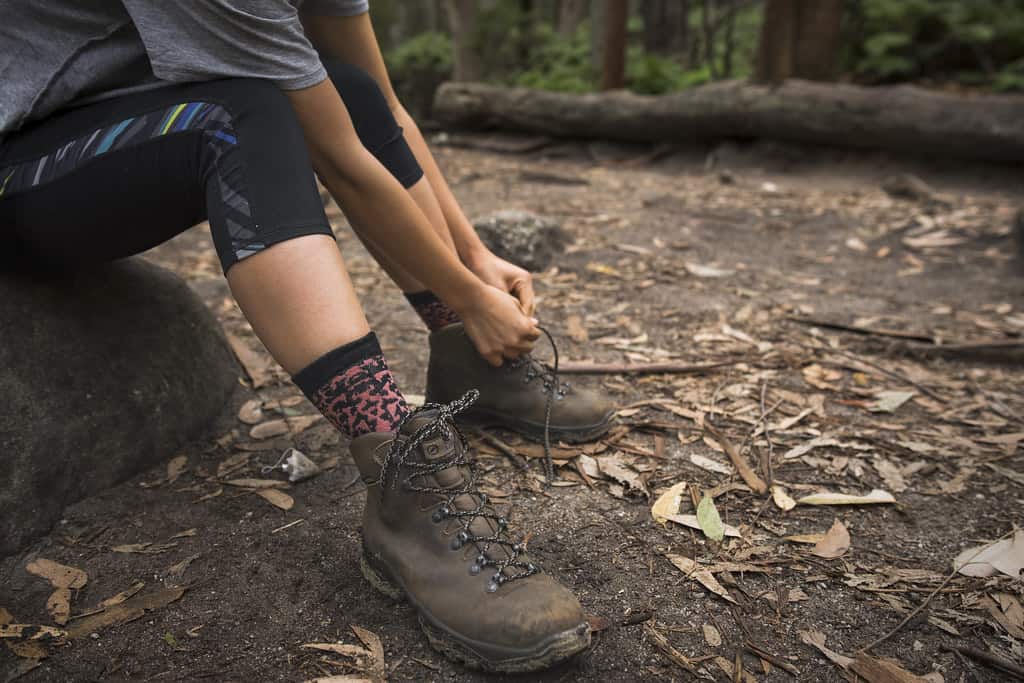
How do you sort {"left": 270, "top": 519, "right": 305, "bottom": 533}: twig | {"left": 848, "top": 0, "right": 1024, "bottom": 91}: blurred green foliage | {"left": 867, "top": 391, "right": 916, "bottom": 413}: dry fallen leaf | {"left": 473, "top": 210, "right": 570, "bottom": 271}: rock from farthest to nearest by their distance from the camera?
{"left": 848, "top": 0, "right": 1024, "bottom": 91}: blurred green foliage
{"left": 473, "top": 210, "right": 570, "bottom": 271}: rock
{"left": 867, "top": 391, "right": 916, "bottom": 413}: dry fallen leaf
{"left": 270, "top": 519, "right": 305, "bottom": 533}: twig

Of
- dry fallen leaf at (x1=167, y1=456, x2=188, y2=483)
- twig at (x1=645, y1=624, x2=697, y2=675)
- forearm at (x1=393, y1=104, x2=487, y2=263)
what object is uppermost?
forearm at (x1=393, y1=104, x2=487, y2=263)

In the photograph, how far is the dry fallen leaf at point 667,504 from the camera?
1.81 m

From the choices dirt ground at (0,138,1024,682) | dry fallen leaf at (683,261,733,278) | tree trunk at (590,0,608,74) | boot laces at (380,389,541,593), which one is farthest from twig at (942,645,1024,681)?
tree trunk at (590,0,608,74)

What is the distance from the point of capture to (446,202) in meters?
1.95

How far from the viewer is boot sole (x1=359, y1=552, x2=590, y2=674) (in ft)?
4.31

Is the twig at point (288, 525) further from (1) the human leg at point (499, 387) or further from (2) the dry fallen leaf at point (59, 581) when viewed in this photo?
(1) the human leg at point (499, 387)

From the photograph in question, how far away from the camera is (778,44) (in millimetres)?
6344

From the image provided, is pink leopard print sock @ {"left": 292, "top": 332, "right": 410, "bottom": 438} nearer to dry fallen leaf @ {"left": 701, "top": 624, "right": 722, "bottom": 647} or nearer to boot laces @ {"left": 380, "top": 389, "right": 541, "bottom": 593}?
boot laces @ {"left": 380, "top": 389, "right": 541, "bottom": 593}

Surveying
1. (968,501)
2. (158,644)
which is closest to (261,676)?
(158,644)

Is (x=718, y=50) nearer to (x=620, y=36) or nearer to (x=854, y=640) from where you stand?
(x=620, y=36)

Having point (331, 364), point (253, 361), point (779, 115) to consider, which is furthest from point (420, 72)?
point (331, 364)

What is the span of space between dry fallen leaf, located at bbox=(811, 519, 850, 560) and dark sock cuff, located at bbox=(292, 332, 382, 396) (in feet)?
3.71

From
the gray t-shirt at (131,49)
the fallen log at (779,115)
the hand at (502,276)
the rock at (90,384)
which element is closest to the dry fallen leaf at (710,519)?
the hand at (502,276)

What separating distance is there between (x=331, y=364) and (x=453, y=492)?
13.9 inches
